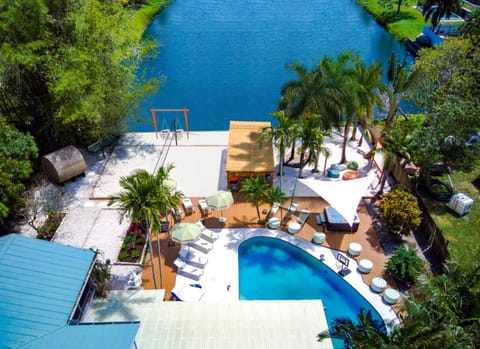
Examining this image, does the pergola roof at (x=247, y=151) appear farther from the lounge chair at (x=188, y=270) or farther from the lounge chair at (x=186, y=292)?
the lounge chair at (x=186, y=292)

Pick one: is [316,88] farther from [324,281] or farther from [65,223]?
[65,223]

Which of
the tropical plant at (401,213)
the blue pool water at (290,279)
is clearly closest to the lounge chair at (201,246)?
the blue pool water at (290,279)

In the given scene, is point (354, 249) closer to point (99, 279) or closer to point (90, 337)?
point (99, 279)

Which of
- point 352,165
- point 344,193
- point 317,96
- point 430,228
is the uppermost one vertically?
point 317,96

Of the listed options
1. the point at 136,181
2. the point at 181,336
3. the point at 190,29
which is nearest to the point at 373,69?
the point at 136,181

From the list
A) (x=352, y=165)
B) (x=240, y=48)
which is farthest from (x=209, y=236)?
(x=240, y=48)

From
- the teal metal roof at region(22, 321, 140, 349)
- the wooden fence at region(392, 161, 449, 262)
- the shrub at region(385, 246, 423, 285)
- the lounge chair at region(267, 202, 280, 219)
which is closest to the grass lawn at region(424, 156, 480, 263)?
the wooden fence at region(392, 161, 449, 262)

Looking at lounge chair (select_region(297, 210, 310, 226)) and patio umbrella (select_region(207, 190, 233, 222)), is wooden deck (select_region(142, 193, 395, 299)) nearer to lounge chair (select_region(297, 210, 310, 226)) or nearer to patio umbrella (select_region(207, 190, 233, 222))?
lounge chair (select_region(297, 210, 310, 226))
